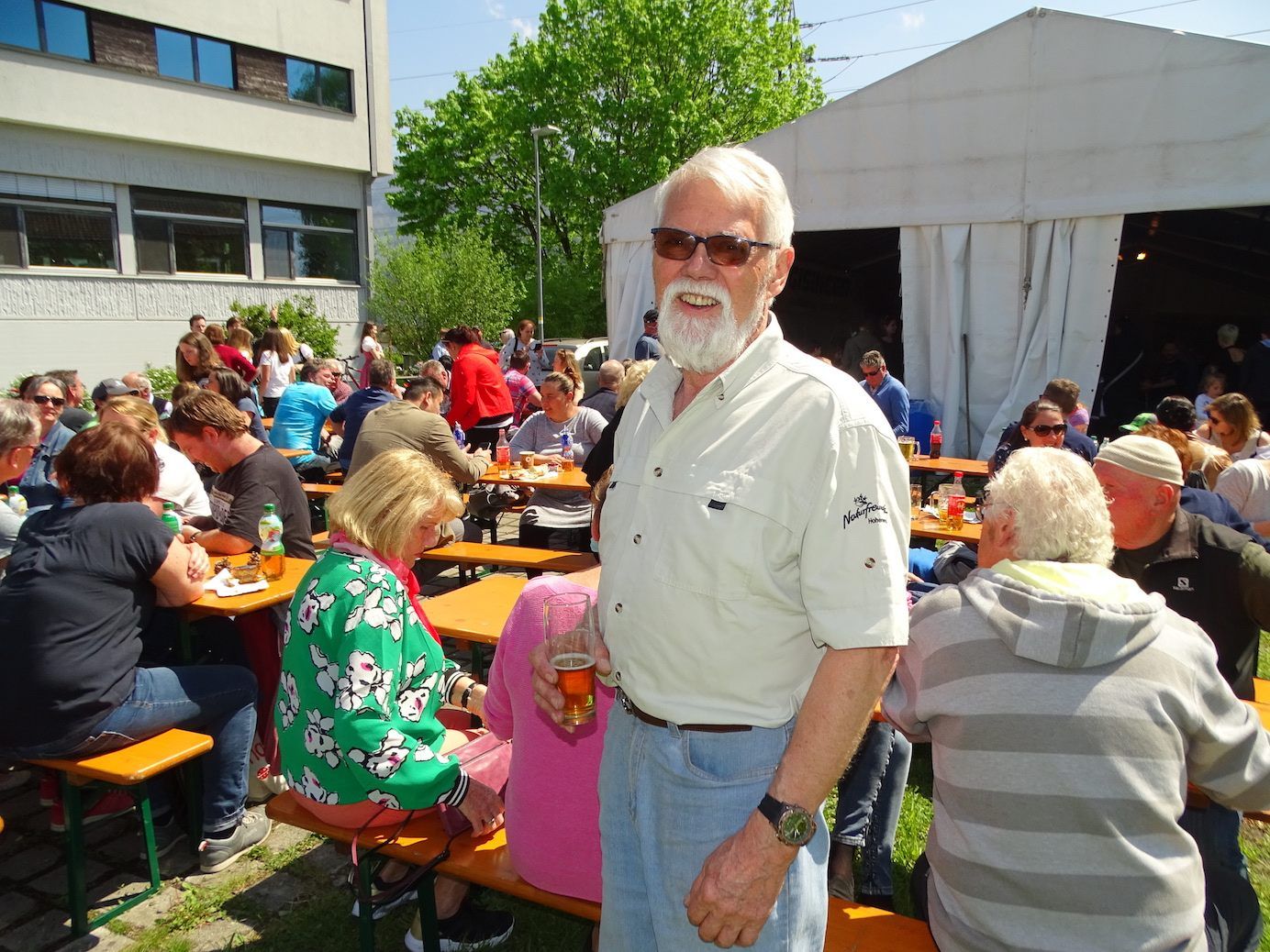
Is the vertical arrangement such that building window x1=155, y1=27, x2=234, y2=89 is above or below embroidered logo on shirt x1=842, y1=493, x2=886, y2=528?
above

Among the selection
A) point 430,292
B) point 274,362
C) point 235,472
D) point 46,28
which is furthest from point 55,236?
point 235,472

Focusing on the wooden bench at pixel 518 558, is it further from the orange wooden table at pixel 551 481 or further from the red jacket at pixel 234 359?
the red jacket at pixel 234 359

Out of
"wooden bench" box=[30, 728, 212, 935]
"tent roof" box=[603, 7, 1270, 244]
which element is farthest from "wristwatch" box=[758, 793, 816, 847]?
"tent roof" box=[603, 7, 1270, 244]

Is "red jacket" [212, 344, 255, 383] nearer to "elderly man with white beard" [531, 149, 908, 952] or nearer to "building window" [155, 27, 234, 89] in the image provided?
"elderly man with white beard" [531, 149, 908, 952]

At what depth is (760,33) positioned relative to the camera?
87.0 ft

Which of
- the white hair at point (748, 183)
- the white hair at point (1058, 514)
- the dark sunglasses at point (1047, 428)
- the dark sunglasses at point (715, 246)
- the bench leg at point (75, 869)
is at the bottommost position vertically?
the bench leg at point (75, 869)

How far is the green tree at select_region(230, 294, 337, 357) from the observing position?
18.3 meters

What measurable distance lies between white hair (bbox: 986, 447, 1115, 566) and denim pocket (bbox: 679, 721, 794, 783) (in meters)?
0.83

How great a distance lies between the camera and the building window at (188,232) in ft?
57.9

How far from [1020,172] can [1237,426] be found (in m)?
5.25

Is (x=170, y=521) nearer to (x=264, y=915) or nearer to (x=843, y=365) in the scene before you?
(x=264, y=915)

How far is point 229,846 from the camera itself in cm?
316

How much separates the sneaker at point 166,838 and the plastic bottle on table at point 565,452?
3.68 m

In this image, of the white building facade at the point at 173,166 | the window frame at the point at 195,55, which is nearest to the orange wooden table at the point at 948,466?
the white building facade at the point at 173,166
